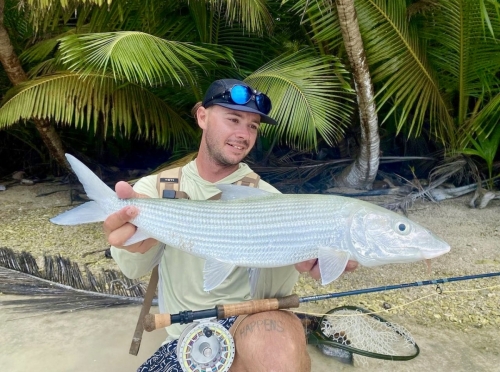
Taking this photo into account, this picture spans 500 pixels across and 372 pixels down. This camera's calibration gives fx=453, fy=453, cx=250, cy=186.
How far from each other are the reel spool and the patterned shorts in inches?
6.2

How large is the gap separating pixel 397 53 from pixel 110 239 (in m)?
4.79

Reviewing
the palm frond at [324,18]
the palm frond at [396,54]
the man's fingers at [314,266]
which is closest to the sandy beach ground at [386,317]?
the man's fingers at [314,266]

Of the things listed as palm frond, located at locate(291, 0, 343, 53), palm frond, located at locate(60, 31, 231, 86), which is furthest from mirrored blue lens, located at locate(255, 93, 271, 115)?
palm frond, located at locate(291, 0, 343, 53)

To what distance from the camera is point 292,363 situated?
226 centimetres

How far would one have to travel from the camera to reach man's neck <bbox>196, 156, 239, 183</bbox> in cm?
277

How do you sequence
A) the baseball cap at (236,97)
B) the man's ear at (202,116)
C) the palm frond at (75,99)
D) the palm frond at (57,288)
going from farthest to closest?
1. the palm frond at (75,99)
2. the palm frond at (57,288)
3. the man's ear at (202,116)
4. the baseball cap at (236,97)

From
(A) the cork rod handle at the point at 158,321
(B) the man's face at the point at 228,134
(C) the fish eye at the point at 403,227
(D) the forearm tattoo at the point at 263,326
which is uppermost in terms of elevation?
(B) the man's face at the point at 228,134

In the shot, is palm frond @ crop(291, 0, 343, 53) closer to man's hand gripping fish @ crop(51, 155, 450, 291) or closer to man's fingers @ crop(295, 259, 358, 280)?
man's hand gripping fish @ crop(51, 155, 450, 291)

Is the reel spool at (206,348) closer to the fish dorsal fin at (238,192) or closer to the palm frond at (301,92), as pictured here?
the fish dorsal fin at (238,192)

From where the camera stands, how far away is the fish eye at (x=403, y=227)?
7.19 feet

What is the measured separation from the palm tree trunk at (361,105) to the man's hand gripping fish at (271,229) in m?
3.51

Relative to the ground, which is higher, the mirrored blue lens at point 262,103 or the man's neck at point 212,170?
the mirrored blue lens at point 262,103

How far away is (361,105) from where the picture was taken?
19.2ft

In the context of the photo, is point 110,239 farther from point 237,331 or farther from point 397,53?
point 397,53
